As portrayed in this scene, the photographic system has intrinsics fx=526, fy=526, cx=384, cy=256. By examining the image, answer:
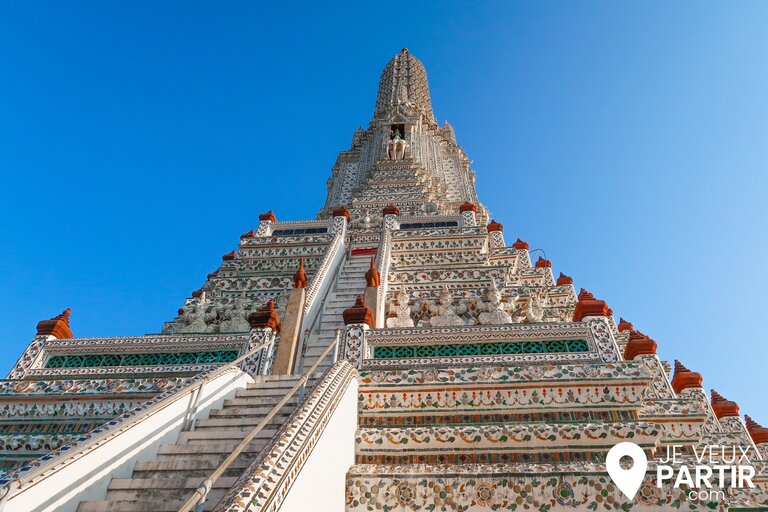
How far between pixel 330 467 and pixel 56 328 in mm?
5979

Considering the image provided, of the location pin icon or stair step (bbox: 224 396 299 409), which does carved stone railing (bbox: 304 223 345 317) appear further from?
the location pin icon

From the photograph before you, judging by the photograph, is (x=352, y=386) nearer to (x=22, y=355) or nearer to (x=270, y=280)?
(x=22, y=355)

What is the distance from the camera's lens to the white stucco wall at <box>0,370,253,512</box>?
355 cm

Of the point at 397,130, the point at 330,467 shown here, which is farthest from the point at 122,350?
the point at 397,130

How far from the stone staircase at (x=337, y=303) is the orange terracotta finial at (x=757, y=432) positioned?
312 inches

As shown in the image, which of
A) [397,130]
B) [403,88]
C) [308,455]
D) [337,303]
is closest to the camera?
[308,455]

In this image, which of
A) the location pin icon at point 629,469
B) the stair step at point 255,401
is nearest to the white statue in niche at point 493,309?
the location pin icon at point 629,469

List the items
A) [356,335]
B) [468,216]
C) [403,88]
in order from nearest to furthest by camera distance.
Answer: [356,335] < [468,216] < [403,88]

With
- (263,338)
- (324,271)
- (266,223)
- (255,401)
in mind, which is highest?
(266,223)

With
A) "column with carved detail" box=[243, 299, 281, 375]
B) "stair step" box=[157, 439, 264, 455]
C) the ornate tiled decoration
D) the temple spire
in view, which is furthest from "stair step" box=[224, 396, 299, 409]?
the temple spire

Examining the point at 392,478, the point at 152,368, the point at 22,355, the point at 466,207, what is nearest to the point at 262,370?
the point at 152,368

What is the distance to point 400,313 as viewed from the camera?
9805 mm

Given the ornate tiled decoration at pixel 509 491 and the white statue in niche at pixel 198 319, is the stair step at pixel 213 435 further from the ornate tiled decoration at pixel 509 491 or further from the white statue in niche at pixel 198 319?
the white statue in niche at pixel 198 319

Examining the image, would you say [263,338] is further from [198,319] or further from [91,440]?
[91,440]
